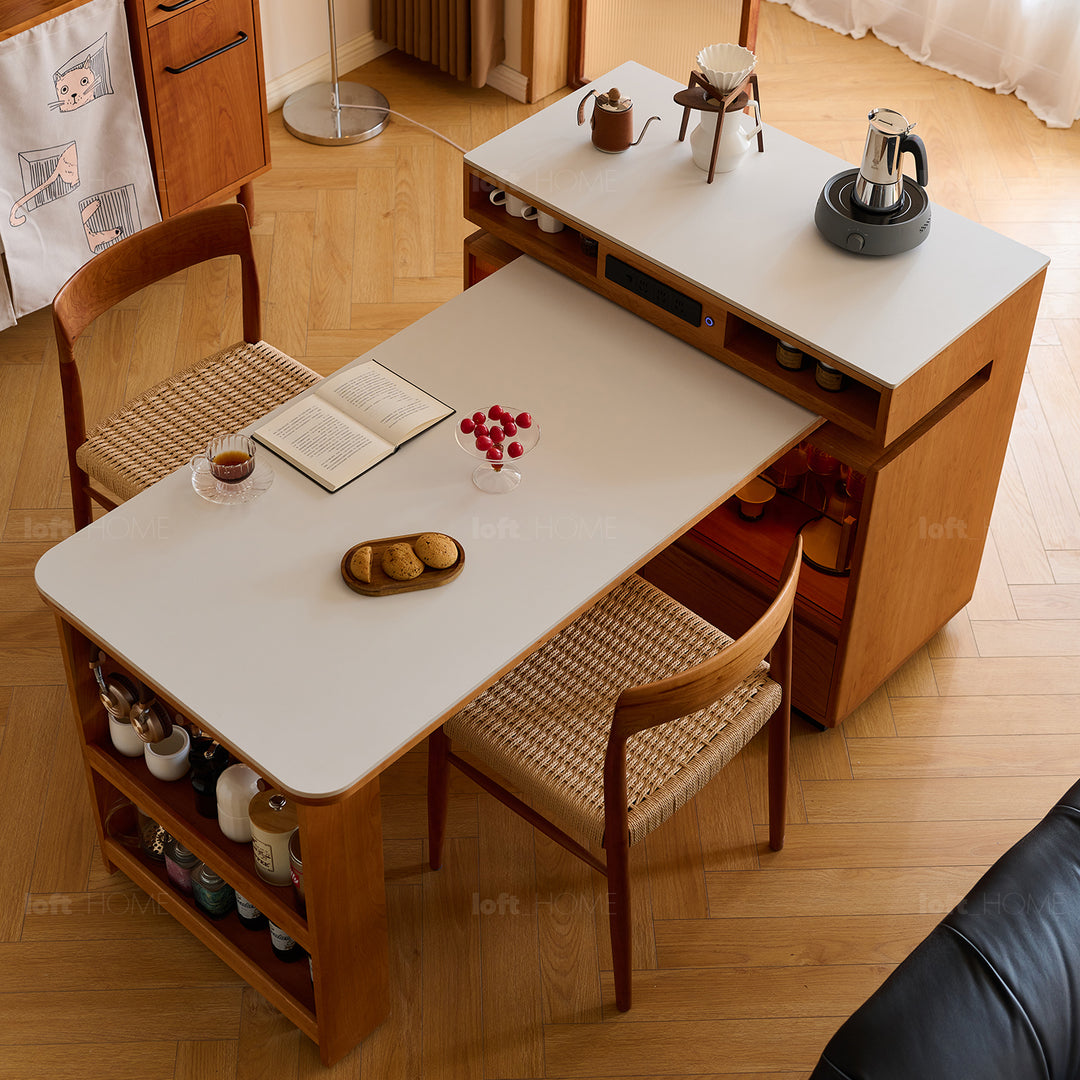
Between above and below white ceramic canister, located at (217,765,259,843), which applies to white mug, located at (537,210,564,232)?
above

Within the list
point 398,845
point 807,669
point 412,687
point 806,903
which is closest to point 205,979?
point 398,845

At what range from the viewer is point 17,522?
3.18 m

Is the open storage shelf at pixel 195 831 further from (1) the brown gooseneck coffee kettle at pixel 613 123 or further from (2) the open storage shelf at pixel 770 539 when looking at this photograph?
(1) the brown gooseneck coffee kettle at pixel 613 123

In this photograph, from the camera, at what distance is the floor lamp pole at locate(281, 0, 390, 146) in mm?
4328

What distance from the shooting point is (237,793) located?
2176 millimetres

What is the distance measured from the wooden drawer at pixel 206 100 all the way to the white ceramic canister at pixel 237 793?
75.9 inches

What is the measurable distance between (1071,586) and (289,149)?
2629 mm

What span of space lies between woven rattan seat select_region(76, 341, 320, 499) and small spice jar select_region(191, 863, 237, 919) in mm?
695

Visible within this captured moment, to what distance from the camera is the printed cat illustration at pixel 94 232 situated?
11.2 feet

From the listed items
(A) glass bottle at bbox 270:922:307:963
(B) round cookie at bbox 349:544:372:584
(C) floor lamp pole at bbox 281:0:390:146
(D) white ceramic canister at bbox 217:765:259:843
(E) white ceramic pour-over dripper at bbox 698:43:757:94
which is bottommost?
(A) glass bottle at bbox 270:922:307:963

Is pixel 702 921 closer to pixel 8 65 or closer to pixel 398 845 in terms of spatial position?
pixel 398 845

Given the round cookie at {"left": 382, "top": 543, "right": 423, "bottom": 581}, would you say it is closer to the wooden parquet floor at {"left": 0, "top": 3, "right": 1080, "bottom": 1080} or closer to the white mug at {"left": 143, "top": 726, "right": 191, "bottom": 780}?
the wooden parquet floor at {"left": 0, "top": 3, "right": 1080, "bottom": 1080}
